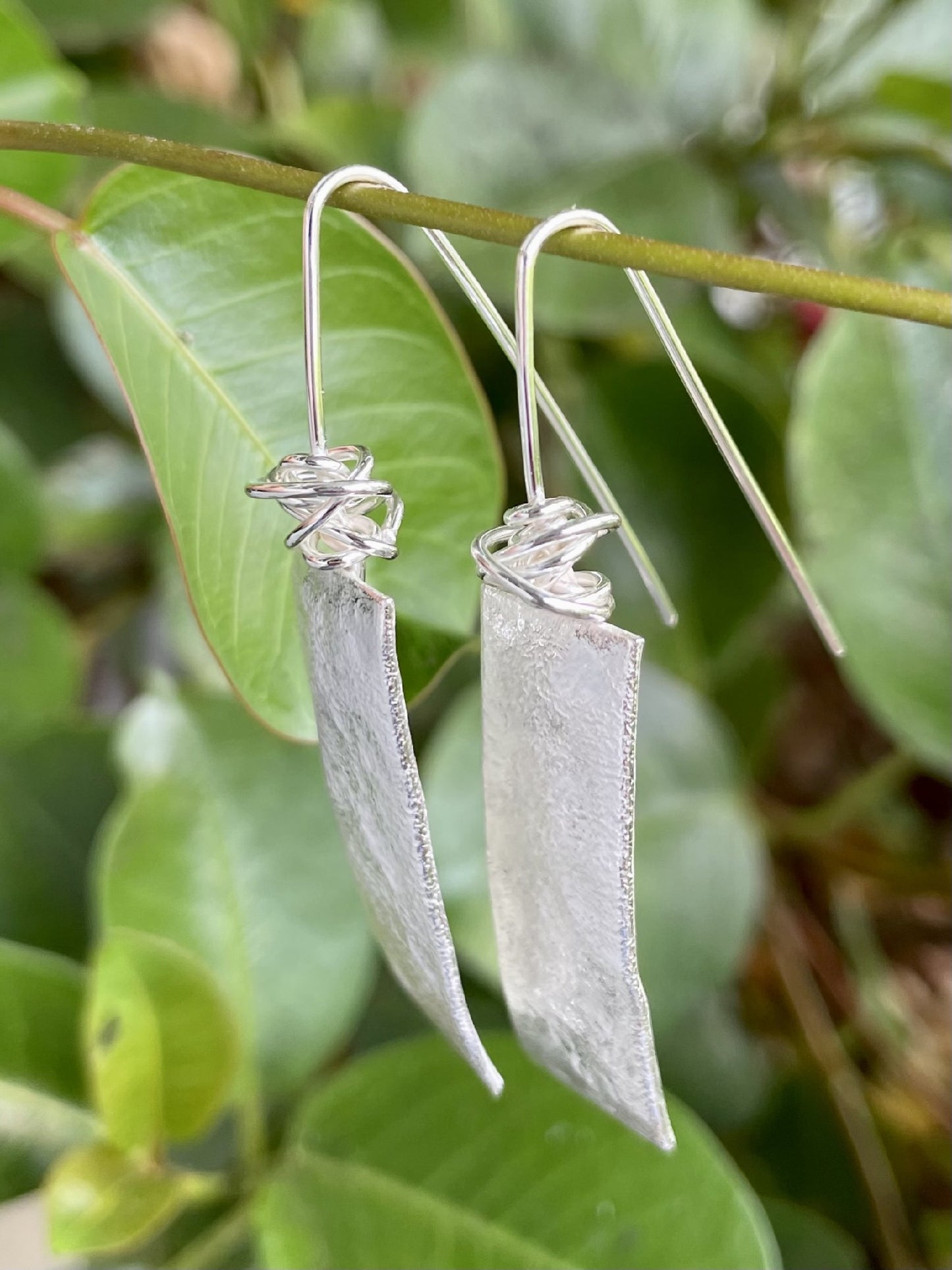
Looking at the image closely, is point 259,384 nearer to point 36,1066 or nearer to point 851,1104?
point 36,1066

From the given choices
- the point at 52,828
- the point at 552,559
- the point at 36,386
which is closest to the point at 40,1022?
the point at 52,828

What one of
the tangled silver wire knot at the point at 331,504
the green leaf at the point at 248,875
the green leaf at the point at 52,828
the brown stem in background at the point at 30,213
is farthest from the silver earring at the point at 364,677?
the green leaf at the point at 52,828

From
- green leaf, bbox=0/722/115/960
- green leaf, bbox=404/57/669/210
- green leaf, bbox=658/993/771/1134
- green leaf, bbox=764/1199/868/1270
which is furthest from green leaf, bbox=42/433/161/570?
green leaf, bbox=764/1199/868/1270

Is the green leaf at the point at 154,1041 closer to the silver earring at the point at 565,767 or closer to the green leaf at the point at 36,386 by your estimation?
the silver earring at the point at 565,767

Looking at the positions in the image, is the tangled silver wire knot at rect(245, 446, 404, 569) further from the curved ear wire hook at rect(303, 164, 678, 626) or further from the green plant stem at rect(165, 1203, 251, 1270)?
the green plant stem at rect(165, 1203, 251, 1270)

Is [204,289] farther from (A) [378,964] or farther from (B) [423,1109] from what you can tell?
(A) [378,964]

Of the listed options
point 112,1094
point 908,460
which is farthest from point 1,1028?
point 908,460
